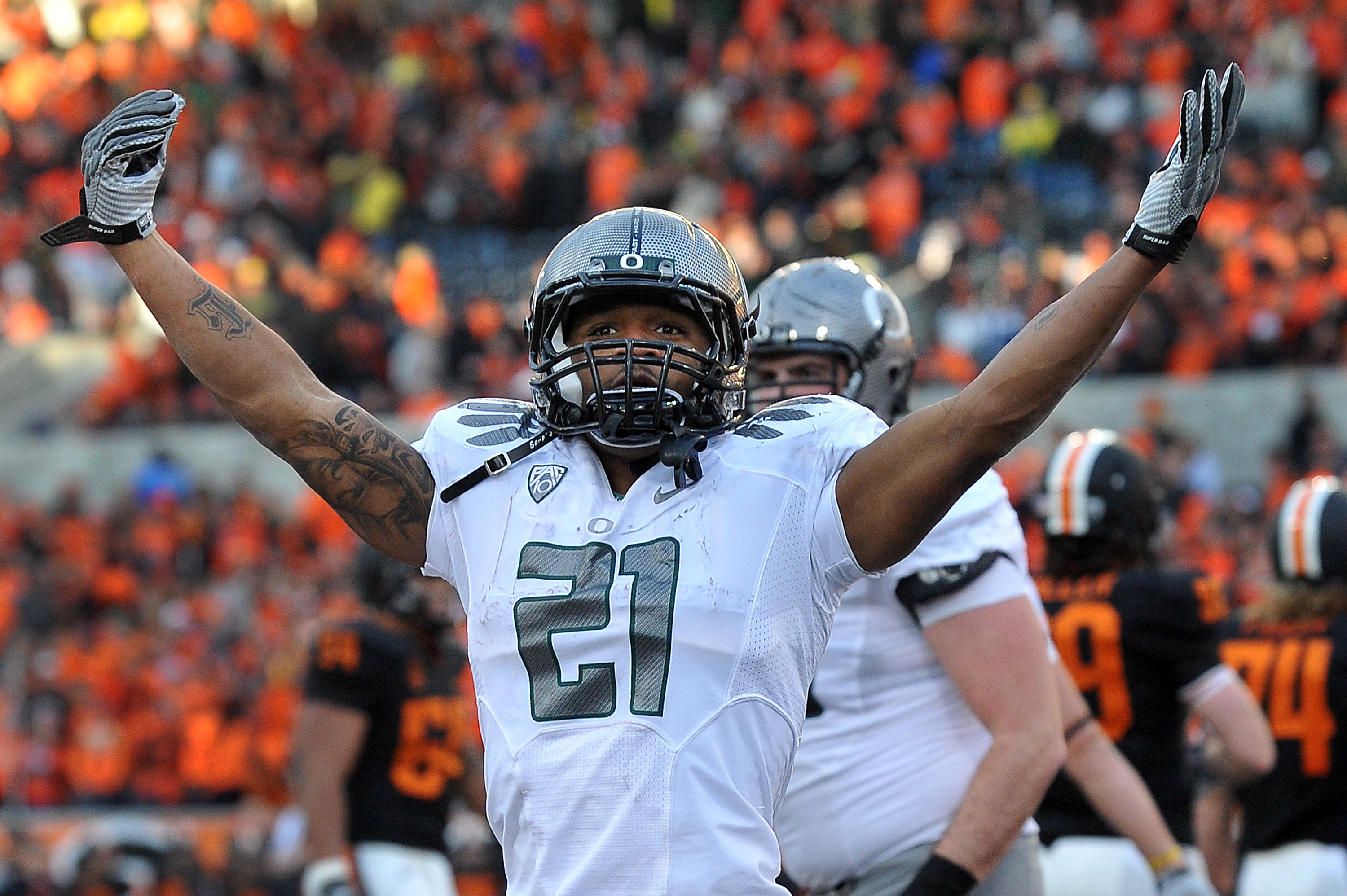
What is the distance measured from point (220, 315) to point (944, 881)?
158cm

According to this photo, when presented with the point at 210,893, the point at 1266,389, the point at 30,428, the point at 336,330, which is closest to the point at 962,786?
the point at 210,893

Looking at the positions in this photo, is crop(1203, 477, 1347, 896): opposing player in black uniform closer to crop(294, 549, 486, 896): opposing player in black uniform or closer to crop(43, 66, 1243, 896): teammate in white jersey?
crop(294, 549, 486, 896): opposing player in black uniform

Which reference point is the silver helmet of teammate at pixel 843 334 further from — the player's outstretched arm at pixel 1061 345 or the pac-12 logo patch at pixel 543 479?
the player's outstretched arm at pixel 1061 345

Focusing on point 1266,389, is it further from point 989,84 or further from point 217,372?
point 217,372

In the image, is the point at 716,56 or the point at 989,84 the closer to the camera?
the point at 989,84

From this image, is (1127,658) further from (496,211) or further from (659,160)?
(496,211)

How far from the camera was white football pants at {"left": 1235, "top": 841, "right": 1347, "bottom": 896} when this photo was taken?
4797mm

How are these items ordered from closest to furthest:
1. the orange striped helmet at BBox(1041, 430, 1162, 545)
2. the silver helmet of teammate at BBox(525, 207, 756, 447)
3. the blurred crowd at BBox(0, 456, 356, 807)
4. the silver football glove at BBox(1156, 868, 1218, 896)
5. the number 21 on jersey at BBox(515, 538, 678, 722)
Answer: the number 21 on jersey at BBox(515, 538, 678, 722) → the silver helmet of teammate at BBox(525, 207, 756, 447) → the silver football glove at BBox(1156, 868, 1218, 896) → the orange striped helmet at BBox(1041, 430, 1162, 545) → the blurred crowd at BBox(0, 456, 356, 807)

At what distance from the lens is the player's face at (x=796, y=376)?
3.74m

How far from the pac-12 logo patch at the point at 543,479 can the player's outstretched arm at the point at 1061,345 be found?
1.69 feet

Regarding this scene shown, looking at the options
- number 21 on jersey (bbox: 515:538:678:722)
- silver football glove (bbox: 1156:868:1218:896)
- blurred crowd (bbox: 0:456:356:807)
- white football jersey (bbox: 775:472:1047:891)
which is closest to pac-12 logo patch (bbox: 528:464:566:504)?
number 21 on jersey (bbox: 515:538:678:722)

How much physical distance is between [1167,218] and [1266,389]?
1006 cm

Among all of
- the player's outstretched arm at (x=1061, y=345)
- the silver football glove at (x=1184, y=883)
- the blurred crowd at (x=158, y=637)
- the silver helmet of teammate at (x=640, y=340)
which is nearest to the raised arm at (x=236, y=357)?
the silver helmet of teammate at (x=640, y=340)

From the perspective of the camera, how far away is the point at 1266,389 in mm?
11977
